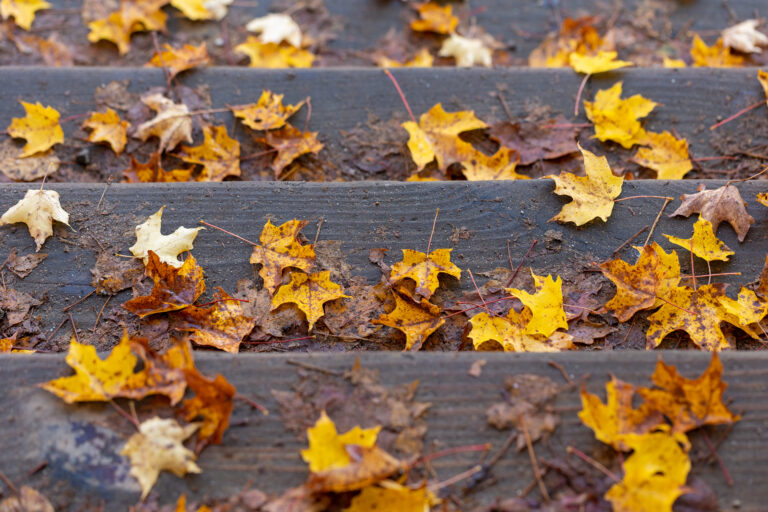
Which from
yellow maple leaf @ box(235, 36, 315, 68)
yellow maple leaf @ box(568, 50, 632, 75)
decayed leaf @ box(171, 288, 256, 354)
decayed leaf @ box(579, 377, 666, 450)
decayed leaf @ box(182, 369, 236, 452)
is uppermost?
yellow maple leaf @ box(568, 50, 632, 75)

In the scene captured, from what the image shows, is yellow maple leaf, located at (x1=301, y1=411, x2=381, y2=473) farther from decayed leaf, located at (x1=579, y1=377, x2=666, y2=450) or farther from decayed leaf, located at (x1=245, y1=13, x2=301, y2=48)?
decayed leaf, located at (x1=245, y1=13, x2=301, y2=48)

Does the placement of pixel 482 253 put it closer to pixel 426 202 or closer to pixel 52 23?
pixel 426 202

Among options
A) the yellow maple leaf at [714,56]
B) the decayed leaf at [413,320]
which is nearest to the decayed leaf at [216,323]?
the decayed leaf at [413,320]

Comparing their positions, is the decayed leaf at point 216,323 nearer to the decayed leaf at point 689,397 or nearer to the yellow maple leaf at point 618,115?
the decayed leaf at point 689,397

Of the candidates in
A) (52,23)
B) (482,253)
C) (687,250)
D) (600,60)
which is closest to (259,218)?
(482,253)

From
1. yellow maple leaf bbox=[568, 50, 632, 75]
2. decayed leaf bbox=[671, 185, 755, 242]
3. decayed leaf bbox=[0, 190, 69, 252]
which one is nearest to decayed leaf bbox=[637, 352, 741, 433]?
decayed leaf bbox=[671, 185, 755, 242]

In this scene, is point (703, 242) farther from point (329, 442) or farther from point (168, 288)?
point (168, 288)
